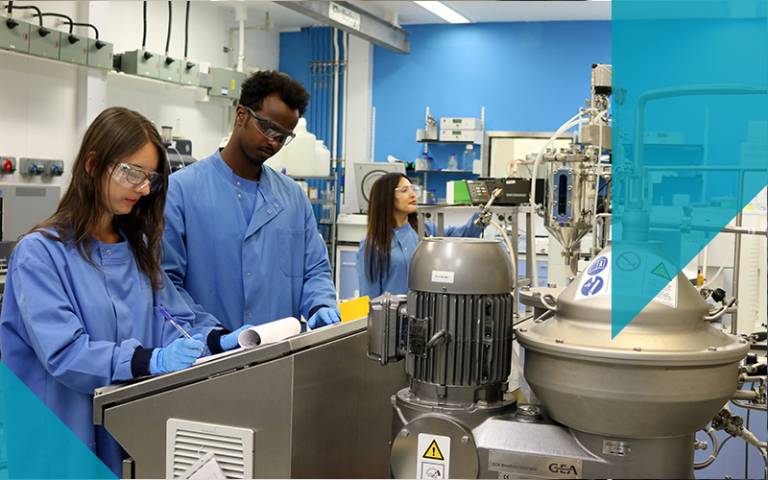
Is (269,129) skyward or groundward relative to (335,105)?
groundward

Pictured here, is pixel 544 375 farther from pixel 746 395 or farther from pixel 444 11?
pixel 444 11

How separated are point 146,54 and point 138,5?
0.58 meters

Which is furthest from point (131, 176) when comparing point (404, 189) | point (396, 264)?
point (404, 189)

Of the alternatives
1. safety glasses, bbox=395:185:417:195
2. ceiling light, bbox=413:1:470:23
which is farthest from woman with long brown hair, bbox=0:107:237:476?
ceiling light, bbox=413:1:470:23

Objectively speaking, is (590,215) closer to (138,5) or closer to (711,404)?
(711,404)

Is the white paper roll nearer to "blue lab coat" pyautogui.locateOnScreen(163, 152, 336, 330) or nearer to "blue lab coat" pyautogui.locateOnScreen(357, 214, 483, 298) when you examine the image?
"blue lab coat" pyautogui.locateOnScreen(163, 152, 336, 330)

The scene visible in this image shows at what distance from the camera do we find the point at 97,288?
159 cm

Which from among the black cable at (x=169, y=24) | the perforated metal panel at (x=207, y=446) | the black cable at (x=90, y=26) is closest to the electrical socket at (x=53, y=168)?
the black cable at (x=90, y=26)

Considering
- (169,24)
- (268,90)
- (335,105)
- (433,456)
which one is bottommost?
(433,456)

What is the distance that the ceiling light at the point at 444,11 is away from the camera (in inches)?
237

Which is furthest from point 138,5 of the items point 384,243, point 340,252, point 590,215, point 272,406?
point 272,406

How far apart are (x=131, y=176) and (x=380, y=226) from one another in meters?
2.31
